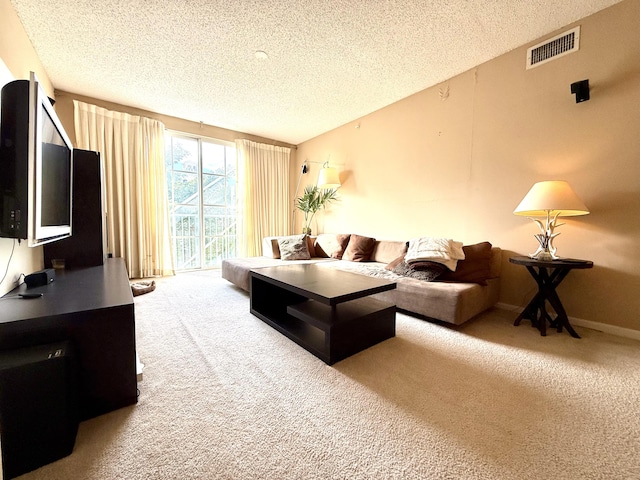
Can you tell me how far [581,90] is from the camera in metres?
2.02

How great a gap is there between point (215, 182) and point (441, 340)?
415 cm

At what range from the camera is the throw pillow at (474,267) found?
7.66ft

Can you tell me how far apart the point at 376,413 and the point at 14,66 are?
10.4 ft

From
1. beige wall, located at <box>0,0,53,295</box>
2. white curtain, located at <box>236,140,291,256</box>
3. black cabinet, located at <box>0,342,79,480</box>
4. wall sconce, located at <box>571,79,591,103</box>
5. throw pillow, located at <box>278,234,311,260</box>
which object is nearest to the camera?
black cabinet, located at <box>0,342,79,480</box>

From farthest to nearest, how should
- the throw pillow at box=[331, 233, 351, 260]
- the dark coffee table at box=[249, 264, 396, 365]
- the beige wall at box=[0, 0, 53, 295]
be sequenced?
the throw pillow at box=[331, 233, 351, 260], the dark coffee table at box=[249, 264, 396, 365], the beige wall at box=[0, 0, 53, 295]

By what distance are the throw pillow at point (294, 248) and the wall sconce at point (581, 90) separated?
3.11 meters

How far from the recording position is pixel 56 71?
272 cm

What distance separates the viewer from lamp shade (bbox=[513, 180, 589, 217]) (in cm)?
187

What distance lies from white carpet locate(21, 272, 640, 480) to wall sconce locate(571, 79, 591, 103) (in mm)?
1882

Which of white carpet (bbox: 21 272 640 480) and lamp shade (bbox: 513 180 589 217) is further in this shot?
lamp shade (bbox: 513 180 589 217)

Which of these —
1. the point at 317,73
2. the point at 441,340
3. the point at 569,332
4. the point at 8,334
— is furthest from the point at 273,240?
the point at 569,332

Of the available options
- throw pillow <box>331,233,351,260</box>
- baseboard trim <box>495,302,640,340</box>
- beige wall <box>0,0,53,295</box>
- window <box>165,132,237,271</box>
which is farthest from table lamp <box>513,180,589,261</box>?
window <box>165,132,237,271</box>

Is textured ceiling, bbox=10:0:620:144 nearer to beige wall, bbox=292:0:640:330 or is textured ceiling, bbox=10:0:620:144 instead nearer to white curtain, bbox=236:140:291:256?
beige wall, bbox=292:0:640:330

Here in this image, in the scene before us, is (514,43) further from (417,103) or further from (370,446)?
(370,446)
